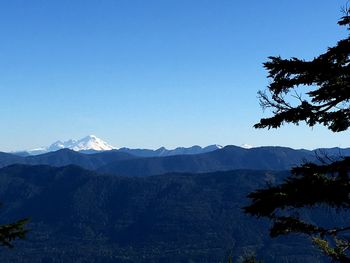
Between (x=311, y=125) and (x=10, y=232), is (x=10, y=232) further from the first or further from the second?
(x=311, y=125)

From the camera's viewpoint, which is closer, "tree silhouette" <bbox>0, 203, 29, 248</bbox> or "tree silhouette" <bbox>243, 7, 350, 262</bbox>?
"tree silhouette" <bbox>243, 7, 350, 262</bbox>

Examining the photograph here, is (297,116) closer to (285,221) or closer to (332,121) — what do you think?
(332,121)

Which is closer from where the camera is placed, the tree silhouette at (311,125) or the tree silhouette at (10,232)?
the tree silhouette at (311,125)

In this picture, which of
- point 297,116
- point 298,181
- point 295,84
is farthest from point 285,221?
point 295,84

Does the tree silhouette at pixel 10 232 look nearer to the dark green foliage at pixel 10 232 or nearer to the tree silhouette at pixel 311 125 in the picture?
the dark green foliage at pixel 10 232

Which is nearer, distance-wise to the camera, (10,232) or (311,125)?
(311,125)

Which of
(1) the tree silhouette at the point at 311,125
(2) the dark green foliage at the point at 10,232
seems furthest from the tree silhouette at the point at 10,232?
(1) the tree silhouette at the point at 311,125

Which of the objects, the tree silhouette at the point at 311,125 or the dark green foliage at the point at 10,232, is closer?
the tree silhouette at the point at 311,125

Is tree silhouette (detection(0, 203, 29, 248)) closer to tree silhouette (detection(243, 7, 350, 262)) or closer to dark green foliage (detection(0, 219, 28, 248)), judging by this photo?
dark green foliage (detection(0, 219, 28, 248))

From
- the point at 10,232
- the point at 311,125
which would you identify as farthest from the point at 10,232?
the point at 311,125

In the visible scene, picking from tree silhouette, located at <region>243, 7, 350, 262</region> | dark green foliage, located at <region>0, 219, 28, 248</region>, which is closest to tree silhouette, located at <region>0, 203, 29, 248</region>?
dark green foliage, located at <region>0, 219, 28, 248</region>

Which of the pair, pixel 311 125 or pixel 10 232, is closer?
pixel 311 125

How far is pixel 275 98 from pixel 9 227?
13.0 m

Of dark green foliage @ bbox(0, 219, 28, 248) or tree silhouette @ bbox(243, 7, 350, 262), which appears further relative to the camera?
dark green foliage @ bbox(0, 219, 28, 248)
